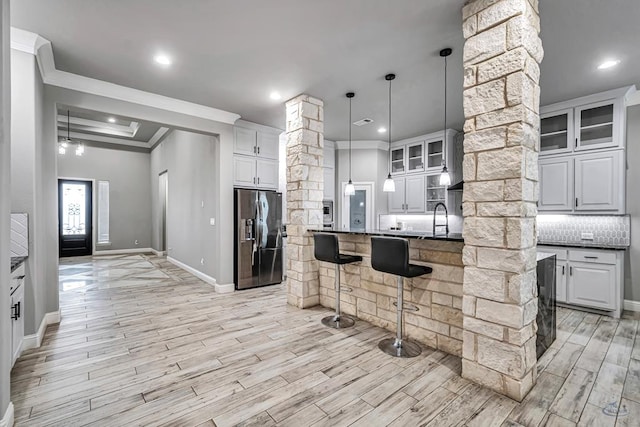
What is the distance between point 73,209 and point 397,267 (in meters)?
9.42

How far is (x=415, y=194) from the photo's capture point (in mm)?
6242

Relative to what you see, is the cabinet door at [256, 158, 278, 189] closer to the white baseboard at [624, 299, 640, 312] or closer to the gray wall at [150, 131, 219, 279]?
the gray wall at [150, 131, 219, 279]

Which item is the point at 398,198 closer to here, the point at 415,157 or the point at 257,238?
the point at 415,157

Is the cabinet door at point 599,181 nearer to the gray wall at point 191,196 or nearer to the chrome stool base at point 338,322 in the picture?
the chrome stool base at point 338,322

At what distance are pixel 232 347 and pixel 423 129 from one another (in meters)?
4.99

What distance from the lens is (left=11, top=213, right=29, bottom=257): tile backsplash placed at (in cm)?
275

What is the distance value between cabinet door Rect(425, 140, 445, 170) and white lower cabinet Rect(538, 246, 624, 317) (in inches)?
98.2

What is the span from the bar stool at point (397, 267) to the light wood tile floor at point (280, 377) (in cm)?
12

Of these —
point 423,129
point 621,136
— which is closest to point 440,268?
point 621,136

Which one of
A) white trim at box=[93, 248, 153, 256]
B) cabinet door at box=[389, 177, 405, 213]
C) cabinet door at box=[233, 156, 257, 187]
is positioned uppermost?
cabinet door at box=[233, 156, 257, 187]

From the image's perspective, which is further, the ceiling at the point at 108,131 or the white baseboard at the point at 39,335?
the ceiling at the point at 108,131

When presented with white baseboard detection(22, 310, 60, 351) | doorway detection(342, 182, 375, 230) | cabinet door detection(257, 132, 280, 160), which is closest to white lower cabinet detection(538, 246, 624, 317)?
doorway detection(342, 182, 375, 230)

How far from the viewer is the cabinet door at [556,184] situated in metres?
4.20

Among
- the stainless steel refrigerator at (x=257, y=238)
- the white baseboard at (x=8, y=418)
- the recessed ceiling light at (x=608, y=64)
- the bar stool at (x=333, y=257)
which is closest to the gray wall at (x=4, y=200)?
the white baseboard at (x=8, y=418)
